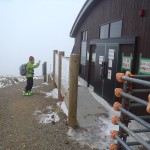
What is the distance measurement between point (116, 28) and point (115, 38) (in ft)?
1.90

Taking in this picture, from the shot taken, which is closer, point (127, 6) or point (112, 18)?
point (127, 6)

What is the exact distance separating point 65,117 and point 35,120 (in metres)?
1.06

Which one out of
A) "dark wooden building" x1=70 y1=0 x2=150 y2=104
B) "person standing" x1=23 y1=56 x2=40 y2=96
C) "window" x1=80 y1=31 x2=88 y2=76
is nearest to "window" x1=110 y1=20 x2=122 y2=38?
"dark wooden building" x1=70 y1=0 x2=150 y2=104

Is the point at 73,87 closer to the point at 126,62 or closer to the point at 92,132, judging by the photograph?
the point at 92,132

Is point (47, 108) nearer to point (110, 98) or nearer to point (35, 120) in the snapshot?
point (35, 120)

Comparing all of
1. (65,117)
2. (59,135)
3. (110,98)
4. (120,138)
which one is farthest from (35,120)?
(120,138)

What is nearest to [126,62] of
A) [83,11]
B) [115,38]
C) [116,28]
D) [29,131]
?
[115,38]

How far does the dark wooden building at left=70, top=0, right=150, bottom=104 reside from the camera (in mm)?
7061

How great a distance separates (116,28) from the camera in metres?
9.36

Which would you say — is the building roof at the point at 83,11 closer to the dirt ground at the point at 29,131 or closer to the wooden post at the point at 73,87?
the dirt ground at the point at 29,131

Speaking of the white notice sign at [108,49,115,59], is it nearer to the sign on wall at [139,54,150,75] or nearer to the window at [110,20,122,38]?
the window at [110,20,122,38]

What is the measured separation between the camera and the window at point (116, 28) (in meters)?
9.00

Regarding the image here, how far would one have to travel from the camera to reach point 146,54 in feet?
22.3

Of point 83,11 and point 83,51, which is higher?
point 83,11
